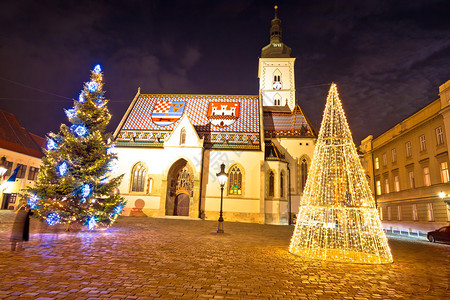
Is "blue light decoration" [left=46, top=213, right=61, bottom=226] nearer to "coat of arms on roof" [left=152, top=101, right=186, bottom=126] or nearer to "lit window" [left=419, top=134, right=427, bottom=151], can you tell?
"coat of arms on roof" [left=152, top=101, right=186, bottom=126]

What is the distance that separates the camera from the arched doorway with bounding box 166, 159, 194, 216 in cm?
2766

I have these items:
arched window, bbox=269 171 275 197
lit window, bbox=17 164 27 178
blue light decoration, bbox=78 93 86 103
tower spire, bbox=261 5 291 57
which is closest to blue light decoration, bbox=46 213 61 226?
blue light decoration, bbox=78 93 86 103

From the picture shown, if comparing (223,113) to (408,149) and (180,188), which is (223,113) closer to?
(180,188)

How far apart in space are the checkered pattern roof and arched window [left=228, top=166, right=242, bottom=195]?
5.13m

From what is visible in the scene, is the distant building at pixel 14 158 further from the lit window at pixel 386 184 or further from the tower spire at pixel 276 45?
the lit window at pixel 386 184

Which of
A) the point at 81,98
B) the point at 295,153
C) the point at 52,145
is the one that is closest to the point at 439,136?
the point at 295,153

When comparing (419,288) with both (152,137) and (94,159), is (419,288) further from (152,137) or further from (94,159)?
(152,137)

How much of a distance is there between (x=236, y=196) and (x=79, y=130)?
53.6 feet

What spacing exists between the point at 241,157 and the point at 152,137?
10.3 m

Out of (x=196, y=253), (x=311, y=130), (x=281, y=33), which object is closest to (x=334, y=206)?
(x=196, y=253)

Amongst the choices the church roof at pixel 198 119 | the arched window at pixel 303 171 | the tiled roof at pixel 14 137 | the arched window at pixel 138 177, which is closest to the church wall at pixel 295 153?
the arched window at pixel 303 171

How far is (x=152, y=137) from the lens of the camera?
29.6 metres

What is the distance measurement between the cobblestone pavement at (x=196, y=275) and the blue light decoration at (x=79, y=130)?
→ 7152 millimetres

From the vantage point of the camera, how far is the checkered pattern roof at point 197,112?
30.6 metres
